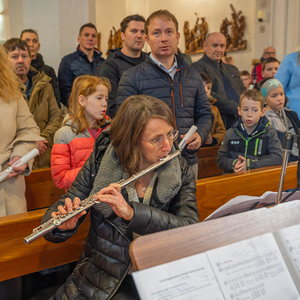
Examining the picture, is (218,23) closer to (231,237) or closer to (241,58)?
(241,58)

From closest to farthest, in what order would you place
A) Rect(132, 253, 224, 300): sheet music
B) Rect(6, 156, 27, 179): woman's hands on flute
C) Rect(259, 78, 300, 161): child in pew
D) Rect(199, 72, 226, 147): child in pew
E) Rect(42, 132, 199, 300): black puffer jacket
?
Rect(132, 253, 224, 300): sheet music → Rect(42, 132, 199, 300): black puffer jacket → Rect(6, 156, 27, 179): woman's hands on flute → Rect(259, 78, 300, 161): child in pew → Rect(199, 72, 226, 147): child in pew

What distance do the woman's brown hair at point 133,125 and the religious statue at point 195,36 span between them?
7882mm

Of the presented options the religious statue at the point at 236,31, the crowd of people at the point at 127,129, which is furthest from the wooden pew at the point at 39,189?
the religious statue at the point at 236,31

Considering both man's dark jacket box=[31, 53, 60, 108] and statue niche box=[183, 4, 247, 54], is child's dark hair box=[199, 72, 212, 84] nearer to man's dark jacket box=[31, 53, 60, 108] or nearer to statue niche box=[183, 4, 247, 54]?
man's dark jacket box=[31, 53, 60, 108]

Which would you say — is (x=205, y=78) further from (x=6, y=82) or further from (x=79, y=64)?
(x=6, y=82)

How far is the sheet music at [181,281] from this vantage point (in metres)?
0.85

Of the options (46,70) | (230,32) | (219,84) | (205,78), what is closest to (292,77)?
(219,84)

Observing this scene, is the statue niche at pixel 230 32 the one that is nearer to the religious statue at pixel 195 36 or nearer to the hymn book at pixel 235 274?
the religious statue at pixel 195 36

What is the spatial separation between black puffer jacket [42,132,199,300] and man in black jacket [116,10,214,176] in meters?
0.95

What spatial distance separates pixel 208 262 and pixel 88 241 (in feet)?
2.79

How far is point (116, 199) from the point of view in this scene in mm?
1336

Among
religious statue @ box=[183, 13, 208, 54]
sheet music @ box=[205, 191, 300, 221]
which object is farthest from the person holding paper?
religious statue @ box=[183, 13, 208, 54]

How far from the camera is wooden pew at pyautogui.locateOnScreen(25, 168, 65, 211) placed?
283 cm

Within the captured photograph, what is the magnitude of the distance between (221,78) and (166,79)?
5.69ft
